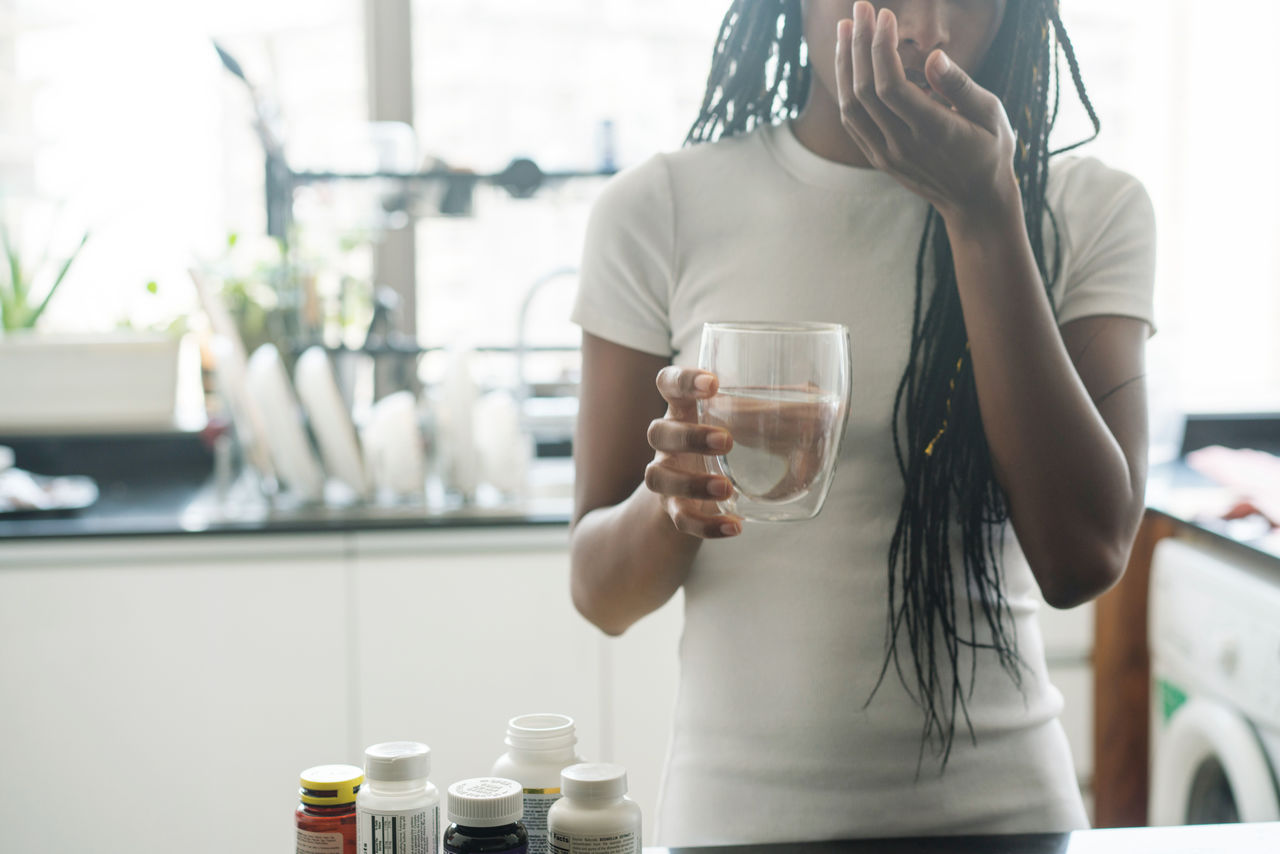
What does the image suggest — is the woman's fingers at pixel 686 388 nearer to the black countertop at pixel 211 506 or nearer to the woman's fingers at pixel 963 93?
the woman's fingers at pixel 963 93

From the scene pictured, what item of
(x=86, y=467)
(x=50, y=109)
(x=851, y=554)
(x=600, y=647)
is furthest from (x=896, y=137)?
(x=50, y=109)

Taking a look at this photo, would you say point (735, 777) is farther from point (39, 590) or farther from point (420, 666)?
point (39, 590)

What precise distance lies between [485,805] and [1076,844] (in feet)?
1.22

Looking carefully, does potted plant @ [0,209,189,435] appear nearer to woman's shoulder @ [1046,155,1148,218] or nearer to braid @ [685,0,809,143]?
braid @ [685,0,809,143]

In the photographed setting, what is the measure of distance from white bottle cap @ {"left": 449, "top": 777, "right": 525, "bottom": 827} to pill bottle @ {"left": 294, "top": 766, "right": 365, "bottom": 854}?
0.18 ft

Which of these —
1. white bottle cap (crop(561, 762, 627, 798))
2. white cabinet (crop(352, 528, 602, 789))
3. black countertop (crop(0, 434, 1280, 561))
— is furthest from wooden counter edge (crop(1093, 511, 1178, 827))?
white bottle cap (crop(561, 762, 627, 798))

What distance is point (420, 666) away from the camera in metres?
1.80

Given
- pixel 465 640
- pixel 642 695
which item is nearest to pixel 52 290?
pixel 465 640

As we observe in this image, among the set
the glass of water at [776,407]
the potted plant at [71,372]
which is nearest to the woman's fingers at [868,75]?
the glass of water at [776,407]

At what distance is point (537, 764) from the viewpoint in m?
0.62

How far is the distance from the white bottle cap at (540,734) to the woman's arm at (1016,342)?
33cm

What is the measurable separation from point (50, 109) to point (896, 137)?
7.59 ft

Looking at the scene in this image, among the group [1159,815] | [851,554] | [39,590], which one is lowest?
[1159,815]

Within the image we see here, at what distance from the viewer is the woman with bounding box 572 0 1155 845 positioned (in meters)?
0.79
